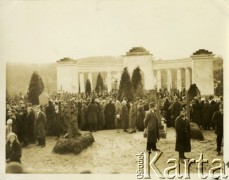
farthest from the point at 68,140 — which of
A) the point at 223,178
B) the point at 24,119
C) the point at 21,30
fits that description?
the point at 223,178

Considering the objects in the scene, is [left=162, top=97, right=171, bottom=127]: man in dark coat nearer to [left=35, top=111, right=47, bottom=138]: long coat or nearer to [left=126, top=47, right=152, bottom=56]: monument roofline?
[left=126, top=47, right=152, bottom=56]: monument roofline

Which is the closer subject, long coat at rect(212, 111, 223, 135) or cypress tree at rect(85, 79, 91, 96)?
long coat at rect(212, 111, 223, 135)

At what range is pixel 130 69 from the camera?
2064mm

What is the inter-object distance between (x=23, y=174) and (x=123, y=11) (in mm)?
1055

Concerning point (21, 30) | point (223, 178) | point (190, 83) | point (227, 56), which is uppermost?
point (21, 30)

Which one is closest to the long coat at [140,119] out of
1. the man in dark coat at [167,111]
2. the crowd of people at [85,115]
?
the crowd of people at [85,115]

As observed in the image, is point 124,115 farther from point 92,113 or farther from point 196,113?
point 196,113

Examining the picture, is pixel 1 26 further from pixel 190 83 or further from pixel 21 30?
pixel 190 83

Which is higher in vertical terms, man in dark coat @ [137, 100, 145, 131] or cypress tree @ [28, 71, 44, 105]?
cypress tree @ [28, 71, 44, 105]

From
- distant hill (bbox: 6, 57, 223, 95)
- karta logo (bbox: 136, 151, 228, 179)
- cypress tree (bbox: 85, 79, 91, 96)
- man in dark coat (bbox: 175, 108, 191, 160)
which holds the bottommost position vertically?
karta logo (bbox: 136, 151, 228, 179)

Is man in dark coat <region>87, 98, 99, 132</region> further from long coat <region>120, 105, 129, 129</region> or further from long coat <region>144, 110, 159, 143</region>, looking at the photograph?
long coat <region>144, 110, 159, 143</region>

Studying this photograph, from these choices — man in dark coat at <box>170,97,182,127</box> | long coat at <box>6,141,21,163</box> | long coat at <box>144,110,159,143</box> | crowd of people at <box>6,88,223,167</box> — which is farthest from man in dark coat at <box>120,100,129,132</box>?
long coat at <box>6,141,21,163</box>

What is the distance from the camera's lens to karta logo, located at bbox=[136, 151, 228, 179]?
200cm

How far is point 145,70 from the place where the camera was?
80.8 inches
